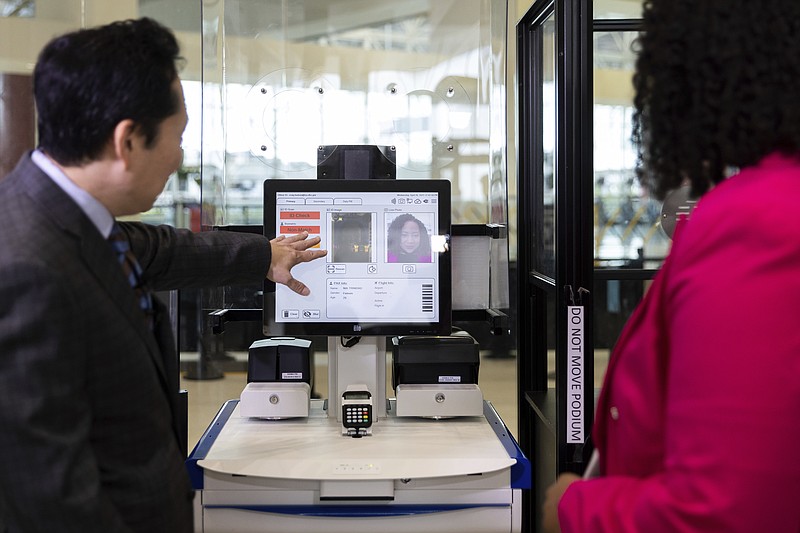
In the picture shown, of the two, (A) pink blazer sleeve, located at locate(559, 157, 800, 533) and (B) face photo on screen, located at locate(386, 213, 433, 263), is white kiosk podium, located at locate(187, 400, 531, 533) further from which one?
(A) pink blazer sleeve, located at locate(559, 157, 800, 533)

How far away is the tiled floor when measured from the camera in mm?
4773

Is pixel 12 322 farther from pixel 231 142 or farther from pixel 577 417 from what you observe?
pixel 231 142

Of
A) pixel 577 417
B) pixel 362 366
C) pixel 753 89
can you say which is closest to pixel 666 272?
pixel 753 89

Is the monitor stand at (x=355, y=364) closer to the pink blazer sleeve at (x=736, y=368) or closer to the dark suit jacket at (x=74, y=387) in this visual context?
the dark suit jacket at (x=74, y=387)

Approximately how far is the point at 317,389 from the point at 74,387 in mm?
4103

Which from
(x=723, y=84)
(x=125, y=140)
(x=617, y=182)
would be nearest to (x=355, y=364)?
(x=125, y=140)

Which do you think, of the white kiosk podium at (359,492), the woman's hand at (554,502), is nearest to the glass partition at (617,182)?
the white kiosk podium at (359,492)

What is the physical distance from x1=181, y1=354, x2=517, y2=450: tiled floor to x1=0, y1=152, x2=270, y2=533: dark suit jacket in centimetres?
298

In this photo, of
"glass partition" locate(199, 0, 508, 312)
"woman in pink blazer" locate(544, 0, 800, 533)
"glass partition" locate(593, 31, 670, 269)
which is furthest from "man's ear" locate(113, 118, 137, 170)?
"glass partition" locate(593, 31, 670, 269)

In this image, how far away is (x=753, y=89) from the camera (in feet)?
2.91

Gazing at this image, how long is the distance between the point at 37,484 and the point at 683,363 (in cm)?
86

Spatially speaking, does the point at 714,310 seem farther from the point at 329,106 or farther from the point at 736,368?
the point at 329,106

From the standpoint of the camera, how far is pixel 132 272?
4.61ft

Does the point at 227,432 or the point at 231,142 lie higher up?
the point at 231,142
